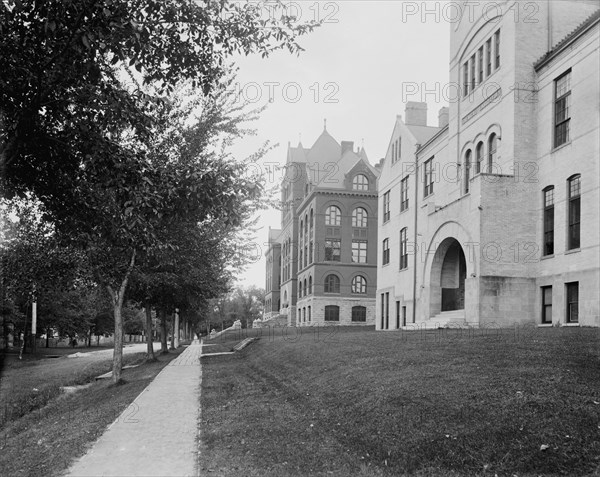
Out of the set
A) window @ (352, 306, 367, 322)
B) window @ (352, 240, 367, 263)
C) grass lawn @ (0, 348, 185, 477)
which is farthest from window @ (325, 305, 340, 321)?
grass lawn @ (0, 348, 185, 477)

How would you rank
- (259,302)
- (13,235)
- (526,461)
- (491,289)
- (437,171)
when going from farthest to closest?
(259,302) → (437,171) → (491,289) → (13,235) → (526,461)

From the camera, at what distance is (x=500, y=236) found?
23312mm

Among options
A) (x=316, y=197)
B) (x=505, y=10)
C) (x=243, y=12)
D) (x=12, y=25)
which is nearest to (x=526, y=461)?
(x=243, y=12)

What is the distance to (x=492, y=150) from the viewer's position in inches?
1004

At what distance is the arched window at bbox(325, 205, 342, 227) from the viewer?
2589 inches

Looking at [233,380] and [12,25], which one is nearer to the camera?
[12,25]

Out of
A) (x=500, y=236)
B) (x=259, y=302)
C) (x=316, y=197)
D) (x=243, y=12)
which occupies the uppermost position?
(x=316, y=197)

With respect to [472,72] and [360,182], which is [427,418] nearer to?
[472,72]

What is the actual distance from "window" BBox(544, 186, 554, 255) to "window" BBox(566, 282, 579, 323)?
1.75 m

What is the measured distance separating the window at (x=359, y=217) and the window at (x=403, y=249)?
2806 centimetres

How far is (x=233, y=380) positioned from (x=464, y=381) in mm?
7857

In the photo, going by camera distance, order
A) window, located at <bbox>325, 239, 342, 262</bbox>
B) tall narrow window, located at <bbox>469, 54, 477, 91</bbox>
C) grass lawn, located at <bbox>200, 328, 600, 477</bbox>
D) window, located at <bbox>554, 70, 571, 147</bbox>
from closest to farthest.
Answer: grass lawn, located at <bbox>200, 328, 600, 477</bbox>, window, located at <bbox>554, 70, 571, 147</bbox>, tall narrow window, located at <bbox>469, 54, 477, 91</bbox>, window, located at <bbox>325, 239, 342, 262</bbox>

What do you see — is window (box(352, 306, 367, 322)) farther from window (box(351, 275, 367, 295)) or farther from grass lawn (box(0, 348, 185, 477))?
grass lawn (box(0, 348, 185, 477))

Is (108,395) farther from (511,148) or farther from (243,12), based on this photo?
(511,148)
